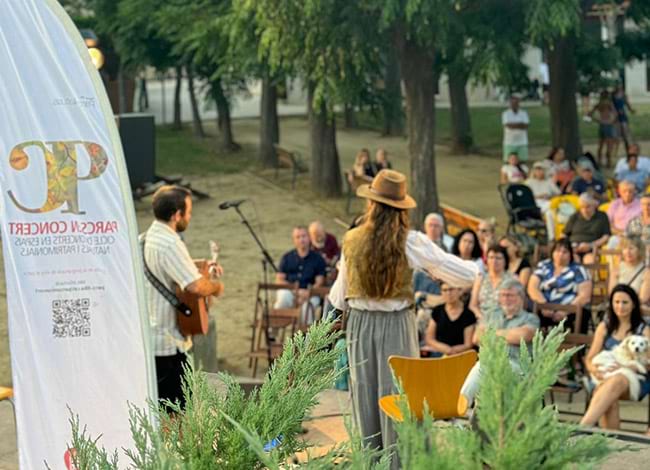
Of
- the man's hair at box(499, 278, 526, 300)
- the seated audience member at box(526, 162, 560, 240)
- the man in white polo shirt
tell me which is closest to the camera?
the man's hair at box(499, 278, 526, 300)

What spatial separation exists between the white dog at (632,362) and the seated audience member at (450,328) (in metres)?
1.30

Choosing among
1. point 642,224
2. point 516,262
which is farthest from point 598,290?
point 516,262

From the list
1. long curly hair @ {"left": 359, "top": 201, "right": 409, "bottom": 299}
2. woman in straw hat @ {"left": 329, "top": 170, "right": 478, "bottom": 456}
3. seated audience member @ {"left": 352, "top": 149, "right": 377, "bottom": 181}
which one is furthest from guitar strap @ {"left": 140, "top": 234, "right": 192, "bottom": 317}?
seated audience member @ {"left": 352, "top": 149, "right": 377, "bottom": 181}

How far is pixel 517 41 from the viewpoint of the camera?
1652 cm

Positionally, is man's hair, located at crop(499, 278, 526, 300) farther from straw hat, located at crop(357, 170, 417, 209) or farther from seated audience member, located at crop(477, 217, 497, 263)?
straw hat, located at crop(357, 170, 417, 209)

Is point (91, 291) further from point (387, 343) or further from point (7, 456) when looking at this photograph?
point (7, 456)

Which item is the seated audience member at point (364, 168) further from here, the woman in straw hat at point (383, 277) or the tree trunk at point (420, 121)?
the woman in straw hat at point (383, 277)

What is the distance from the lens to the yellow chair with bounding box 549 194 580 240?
1516cm

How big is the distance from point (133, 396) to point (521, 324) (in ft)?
14.1

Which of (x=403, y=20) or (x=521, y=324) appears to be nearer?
(x=521, y=324)

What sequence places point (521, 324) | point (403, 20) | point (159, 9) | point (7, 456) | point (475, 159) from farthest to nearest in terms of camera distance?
point (475, 159) → point (159, 9) → point (403, 20) → point (521, 324) → point (7, 456)

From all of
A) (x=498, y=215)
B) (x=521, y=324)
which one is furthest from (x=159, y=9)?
(x=521, y=324)

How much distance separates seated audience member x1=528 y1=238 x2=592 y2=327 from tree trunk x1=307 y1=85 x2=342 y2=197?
38.0 feet

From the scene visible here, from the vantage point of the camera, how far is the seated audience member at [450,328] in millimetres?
10070
